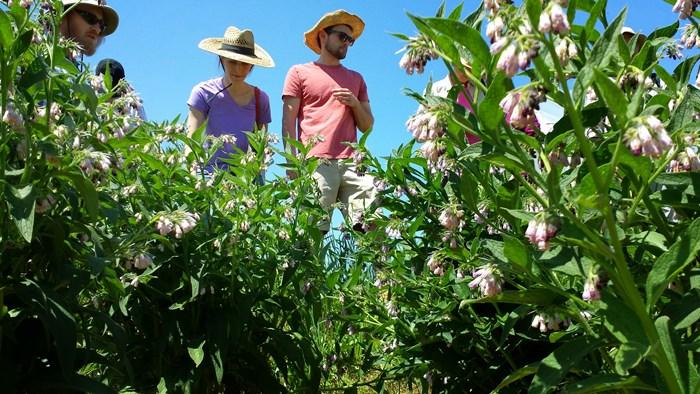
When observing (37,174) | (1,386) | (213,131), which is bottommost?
(1,386)

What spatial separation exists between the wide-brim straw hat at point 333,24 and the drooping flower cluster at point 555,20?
4.20 metres

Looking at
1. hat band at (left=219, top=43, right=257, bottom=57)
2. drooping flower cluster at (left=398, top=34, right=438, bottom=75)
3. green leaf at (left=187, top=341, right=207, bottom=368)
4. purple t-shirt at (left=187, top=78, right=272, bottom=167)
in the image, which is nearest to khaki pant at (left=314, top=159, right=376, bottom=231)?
purple t-shirt at (left=187, top=78, right=272, bottom=167)

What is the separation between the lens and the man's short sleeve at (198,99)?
502cm

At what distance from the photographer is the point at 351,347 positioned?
4.05 m

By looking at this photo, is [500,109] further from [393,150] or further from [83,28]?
[83,28]

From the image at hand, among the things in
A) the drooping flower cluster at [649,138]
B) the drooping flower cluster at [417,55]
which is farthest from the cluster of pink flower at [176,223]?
the drooping flower cluster at [649,138]

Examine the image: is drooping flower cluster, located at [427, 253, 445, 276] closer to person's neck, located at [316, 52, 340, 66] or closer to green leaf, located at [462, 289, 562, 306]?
green leaf, located at [462, 289, 562, 306]

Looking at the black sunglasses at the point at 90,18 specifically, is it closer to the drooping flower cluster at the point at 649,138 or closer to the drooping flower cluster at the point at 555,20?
the drooping flower cluster at the point at 555,20

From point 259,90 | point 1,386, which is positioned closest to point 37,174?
point 1,386

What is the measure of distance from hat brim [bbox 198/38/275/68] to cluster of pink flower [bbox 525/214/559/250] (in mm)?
3844

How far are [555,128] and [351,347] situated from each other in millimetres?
2494

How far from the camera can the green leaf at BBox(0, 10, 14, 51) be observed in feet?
6.29

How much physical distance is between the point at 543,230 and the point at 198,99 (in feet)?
12.5

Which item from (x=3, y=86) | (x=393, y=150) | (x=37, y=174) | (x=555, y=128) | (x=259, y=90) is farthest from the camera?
(x=259, y=90)
